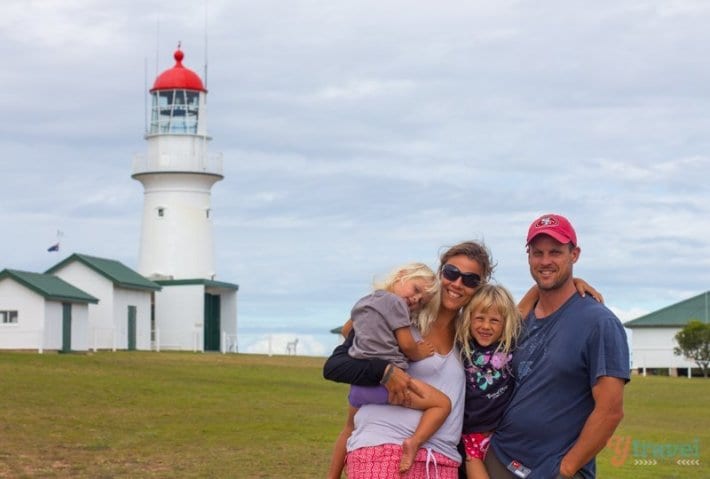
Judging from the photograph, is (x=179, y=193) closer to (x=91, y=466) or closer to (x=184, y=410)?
(x=184, y=410)

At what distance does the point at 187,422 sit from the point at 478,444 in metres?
14.2

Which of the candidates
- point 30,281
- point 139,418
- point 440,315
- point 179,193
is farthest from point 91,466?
point 179,193

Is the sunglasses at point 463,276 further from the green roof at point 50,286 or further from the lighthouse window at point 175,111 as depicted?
the lighthouse window at point 175,111

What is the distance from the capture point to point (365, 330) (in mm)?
5590

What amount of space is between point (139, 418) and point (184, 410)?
1814 mm

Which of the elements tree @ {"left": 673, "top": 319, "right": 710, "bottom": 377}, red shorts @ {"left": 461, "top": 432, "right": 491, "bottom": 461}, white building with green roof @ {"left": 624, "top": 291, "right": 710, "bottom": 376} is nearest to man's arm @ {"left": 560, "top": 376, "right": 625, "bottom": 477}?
red shorts @ {"left": 461, "top": 432, "right": 491, "bottom": 461}

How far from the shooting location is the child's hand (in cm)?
562

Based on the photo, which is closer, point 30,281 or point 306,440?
point 306,440

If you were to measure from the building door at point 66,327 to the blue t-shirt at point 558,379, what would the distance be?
3474 cm

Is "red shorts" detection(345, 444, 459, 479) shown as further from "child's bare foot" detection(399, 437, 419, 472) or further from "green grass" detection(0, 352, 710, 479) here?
"green grass" detection(0, 352, 710, 479)

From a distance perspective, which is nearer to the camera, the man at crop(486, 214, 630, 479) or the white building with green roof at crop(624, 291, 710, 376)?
the man at crop(486, 214, 630, 479)

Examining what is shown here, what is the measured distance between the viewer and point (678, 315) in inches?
2203

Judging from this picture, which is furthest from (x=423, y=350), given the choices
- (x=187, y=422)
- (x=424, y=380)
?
(x=187, y=422)

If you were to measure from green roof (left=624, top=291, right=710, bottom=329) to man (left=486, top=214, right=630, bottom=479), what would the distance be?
50.1 m
